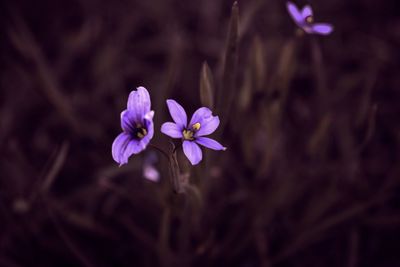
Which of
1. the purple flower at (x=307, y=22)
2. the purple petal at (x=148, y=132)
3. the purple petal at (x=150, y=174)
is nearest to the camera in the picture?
the purple petal at (x=148, y=132)

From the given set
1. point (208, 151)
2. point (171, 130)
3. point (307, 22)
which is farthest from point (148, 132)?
point (307, 22)

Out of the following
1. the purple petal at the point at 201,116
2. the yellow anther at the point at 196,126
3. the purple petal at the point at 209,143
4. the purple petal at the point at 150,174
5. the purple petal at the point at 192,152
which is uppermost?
the purple petal at the point at 150,174

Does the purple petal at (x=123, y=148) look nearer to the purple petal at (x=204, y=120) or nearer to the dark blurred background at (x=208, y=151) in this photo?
the purple petal at (x=204, y=120)

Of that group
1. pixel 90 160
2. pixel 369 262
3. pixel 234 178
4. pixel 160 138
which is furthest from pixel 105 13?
pixel 369 262

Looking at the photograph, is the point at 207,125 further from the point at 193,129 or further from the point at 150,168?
the point at 150,168

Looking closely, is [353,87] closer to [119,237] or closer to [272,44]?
[272,44]

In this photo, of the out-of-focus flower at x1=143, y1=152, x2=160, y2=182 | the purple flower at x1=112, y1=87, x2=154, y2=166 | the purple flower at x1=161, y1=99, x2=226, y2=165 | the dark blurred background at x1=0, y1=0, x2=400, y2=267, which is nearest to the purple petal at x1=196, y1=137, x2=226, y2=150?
the purple flower at x1=161, y1=99, x2=226, y2=165

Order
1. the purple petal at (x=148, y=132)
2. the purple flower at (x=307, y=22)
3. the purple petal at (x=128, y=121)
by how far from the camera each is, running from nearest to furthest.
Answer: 1. the purple petal at (x=148, y=132)
2. the purple petal at (x=128, y=121)
3. the purple flower at (x=307, y=22)

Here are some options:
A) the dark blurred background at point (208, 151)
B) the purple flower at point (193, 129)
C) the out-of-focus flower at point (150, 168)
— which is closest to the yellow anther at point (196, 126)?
the purple flower at point (193, 129)
